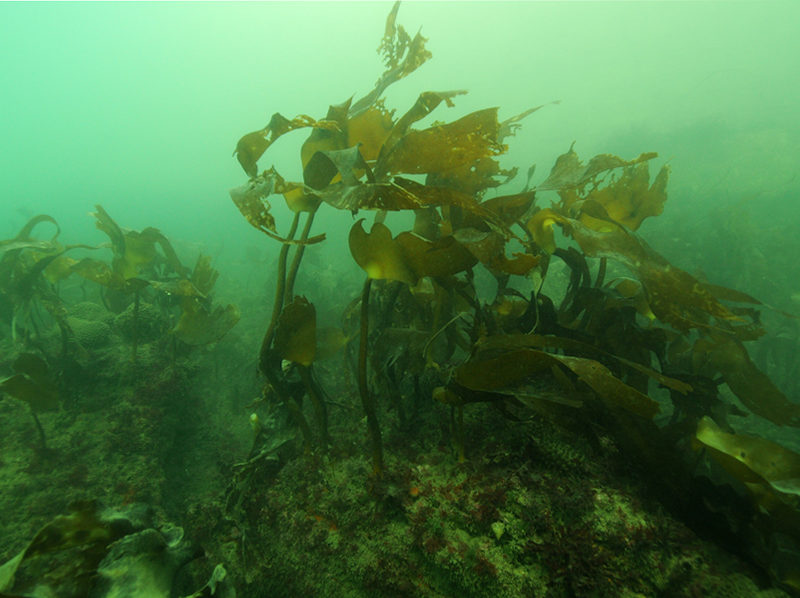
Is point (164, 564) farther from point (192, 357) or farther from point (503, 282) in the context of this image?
point (192, 357)

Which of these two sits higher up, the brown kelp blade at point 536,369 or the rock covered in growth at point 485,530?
the brown kelp blade at point 536,369

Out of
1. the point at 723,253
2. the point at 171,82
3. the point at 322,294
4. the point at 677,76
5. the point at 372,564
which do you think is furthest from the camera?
the point at 171,82

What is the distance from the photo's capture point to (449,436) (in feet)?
4.83

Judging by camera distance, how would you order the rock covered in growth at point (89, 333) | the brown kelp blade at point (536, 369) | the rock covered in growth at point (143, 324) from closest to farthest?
1. the brown kelp blade at point (536, 369)
2. the rock covered in growth at point (89, 333)
3. the rock covered in growth at point (143, 324)

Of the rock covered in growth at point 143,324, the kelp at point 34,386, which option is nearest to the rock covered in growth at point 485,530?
the kelp at point 34,386

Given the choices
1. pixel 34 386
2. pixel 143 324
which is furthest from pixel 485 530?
pixel 143 324

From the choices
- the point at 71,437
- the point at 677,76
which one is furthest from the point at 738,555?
the point at 677,76

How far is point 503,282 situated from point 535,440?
81cm

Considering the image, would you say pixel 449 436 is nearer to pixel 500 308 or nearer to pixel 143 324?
pixel 500 308

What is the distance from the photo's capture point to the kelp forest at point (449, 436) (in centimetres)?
96

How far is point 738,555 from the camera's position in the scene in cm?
89

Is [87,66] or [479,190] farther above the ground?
[87,66]

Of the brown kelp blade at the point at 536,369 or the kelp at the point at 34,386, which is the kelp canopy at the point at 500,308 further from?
the kelp at the point at 34,386

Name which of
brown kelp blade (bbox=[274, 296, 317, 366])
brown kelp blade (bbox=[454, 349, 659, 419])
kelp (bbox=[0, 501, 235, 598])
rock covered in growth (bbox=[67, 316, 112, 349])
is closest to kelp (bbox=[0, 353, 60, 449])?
rock covered in growth (bbox=[67, 316, 112, 349])
